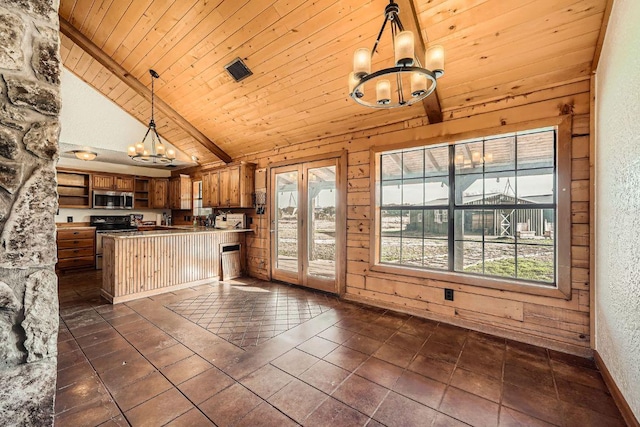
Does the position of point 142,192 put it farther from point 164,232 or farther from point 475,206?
point 475,206

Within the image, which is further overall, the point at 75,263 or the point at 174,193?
the point at 174,193

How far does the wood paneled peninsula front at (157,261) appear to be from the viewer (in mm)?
3773

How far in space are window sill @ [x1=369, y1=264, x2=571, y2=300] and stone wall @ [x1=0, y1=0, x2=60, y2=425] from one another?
124 inches

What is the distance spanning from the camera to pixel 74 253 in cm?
555

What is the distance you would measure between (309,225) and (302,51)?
8.17ft

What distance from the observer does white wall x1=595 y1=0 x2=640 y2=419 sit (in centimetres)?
159

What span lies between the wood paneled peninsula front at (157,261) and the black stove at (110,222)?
2.74 meters

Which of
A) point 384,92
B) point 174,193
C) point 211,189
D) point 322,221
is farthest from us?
point 174,193

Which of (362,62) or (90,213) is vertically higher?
(362,62)

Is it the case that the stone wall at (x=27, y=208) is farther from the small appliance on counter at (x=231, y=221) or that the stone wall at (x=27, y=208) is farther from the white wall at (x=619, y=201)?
the small appliance on counter at (x=231, y=221)

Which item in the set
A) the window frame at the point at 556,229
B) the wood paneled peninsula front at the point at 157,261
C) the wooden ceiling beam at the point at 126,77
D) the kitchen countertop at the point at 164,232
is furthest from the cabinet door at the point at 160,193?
the window frame at the point at 556,229

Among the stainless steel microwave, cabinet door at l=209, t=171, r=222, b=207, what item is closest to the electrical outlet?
cabinet door at l=209, t=171, r=222, b=207

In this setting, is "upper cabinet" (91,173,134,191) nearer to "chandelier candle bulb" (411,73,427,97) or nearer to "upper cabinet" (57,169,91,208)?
"upper cabinet" (57,169,91,208)

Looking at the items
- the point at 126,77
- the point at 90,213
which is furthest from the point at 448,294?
the point at 90,213
